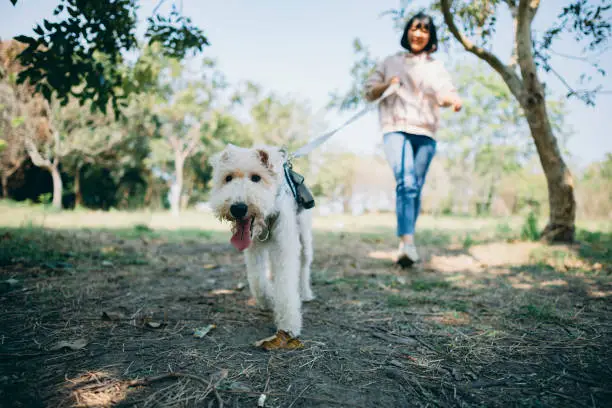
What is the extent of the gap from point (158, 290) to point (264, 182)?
5.80 ft

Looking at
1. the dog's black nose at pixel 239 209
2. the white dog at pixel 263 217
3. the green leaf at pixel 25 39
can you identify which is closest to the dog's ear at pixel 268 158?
the white dog at pixel 263 217

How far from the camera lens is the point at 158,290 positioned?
11.0 feet

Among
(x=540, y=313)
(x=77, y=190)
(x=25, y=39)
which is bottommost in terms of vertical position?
(x=540, y=313)

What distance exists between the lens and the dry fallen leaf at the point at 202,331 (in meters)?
2.28

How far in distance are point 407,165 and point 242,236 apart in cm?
282

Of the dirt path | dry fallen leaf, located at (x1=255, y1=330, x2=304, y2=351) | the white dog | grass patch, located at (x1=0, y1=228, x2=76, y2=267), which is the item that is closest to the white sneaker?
the dirt path

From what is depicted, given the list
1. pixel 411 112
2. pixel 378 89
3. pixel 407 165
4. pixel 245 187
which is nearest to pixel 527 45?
pixel 411 112

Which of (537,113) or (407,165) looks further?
(537,113)

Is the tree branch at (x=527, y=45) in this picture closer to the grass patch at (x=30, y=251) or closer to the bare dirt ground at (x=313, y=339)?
the bare dirt ground at (x=313, y=339)

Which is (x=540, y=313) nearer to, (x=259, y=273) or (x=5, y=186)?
(x=259, y=273)

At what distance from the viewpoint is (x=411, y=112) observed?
14.3 feet

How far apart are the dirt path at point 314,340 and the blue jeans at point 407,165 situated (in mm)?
828

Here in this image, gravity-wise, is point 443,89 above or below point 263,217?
above

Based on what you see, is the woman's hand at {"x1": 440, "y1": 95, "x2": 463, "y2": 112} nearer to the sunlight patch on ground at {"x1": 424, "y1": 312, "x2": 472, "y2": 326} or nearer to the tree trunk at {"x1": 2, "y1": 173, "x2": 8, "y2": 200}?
the sunlight patch on ground at {"x1": 424, "y1": 312, "x2": 472, "y2": 326}
